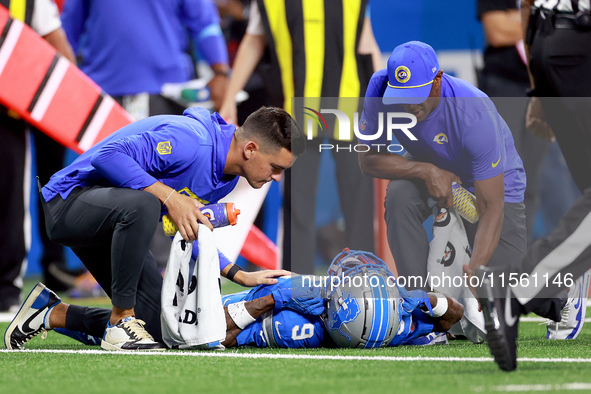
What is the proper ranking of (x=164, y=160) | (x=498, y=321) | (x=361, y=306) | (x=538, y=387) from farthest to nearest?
(x=164, y=160), (x=361, y=306), (x=498, y=321), (x=538, y=387)

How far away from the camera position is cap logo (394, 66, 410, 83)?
11.9 ft

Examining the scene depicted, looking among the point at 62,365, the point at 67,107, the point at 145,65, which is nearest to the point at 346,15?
the point at 145,65

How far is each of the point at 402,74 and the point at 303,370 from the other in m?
1.35

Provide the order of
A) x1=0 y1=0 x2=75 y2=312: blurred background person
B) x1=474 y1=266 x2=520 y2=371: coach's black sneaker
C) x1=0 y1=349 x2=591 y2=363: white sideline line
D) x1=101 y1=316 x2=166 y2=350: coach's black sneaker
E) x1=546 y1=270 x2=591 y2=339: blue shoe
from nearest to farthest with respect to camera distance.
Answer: x1=474 y1=266 x2=520 y2=371: coach's black sneaker
x1=0 y1=349 x2=591 y2=363: white sideline line
x1=101 y1=316 x2=166 y2=350: coach's black sneaker
x1=546 y1=270 x2=591 y2=339: blue shoe
x1=0 y1=0 x2=75 y2=312: blurred background person

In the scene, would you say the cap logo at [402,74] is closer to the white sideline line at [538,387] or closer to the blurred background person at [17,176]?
the white sideline line at [538,387]

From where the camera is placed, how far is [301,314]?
357 cm

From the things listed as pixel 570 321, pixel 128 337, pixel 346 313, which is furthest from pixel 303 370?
pixel 570 321

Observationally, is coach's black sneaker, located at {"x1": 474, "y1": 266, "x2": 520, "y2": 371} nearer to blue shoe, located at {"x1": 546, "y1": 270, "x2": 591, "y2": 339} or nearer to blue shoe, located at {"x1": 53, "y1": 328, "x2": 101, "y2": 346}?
blue shoe, located at {"x1": 546, "y1": 270, "x2": 591, "y2": 339}

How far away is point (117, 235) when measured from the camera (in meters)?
3.49

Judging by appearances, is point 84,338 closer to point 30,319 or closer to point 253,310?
point 30,319

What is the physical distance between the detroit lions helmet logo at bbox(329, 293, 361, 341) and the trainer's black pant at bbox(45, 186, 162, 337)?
2.49 feet

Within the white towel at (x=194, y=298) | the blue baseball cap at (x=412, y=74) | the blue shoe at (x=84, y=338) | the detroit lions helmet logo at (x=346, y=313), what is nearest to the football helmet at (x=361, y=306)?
the detroit lions helmet logo at (x=346, y=313)

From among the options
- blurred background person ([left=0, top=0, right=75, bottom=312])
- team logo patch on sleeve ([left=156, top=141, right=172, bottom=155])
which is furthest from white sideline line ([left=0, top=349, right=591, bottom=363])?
blurred background person ([left=0, top=0, right=75, bottom=312])

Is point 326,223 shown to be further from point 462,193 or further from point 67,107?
point 67,107
